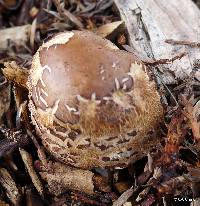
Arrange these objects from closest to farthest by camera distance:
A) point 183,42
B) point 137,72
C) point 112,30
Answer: point 137,72 < point 183,42 < point 112,30

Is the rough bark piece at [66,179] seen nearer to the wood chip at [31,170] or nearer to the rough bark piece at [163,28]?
the wood chip at [31,170]

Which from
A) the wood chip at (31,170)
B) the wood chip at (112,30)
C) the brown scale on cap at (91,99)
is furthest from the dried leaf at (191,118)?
the wood chip at (31,170)

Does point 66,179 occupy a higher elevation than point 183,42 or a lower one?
A: lower

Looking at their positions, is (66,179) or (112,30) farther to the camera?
(112,30)

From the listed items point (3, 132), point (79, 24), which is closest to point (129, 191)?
point (3, 132)

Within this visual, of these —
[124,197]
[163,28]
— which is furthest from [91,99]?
[163,28]

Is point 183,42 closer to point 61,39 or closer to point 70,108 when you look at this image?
point 61,39
